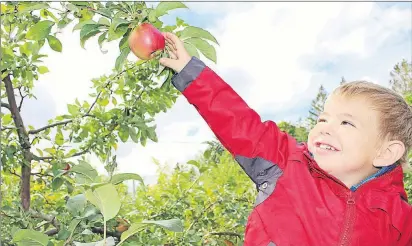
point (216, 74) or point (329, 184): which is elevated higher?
point (216, 74)

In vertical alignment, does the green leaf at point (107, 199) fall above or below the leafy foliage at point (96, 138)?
below

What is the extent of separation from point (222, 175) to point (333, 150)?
2554mm

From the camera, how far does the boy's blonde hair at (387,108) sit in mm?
1528

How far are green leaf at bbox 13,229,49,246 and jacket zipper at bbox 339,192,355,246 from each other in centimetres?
67

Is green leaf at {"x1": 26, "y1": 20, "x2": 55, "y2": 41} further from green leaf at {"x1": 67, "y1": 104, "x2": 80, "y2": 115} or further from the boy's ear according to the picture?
green leaf at {"x1": 67, "y1": 104, "x2": 80, "y2": 115}

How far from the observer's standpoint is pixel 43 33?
1.42 meters

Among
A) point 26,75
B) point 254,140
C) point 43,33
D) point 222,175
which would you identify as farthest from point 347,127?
point 222,175

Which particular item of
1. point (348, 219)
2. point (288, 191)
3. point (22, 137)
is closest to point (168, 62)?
point (288, 191)

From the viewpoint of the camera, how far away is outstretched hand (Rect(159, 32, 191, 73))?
1342 millimetres

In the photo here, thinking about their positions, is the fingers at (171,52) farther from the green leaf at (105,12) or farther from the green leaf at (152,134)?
the green leaf at (152,134)

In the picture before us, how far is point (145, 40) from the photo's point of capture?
1.25 m

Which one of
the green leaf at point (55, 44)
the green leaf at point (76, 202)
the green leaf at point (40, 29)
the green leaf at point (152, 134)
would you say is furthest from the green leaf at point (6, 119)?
the green leaf at point (76, 202)

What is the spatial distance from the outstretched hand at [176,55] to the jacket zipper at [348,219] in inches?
20.0

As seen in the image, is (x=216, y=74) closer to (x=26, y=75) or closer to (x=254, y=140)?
(x=254, y=140)
